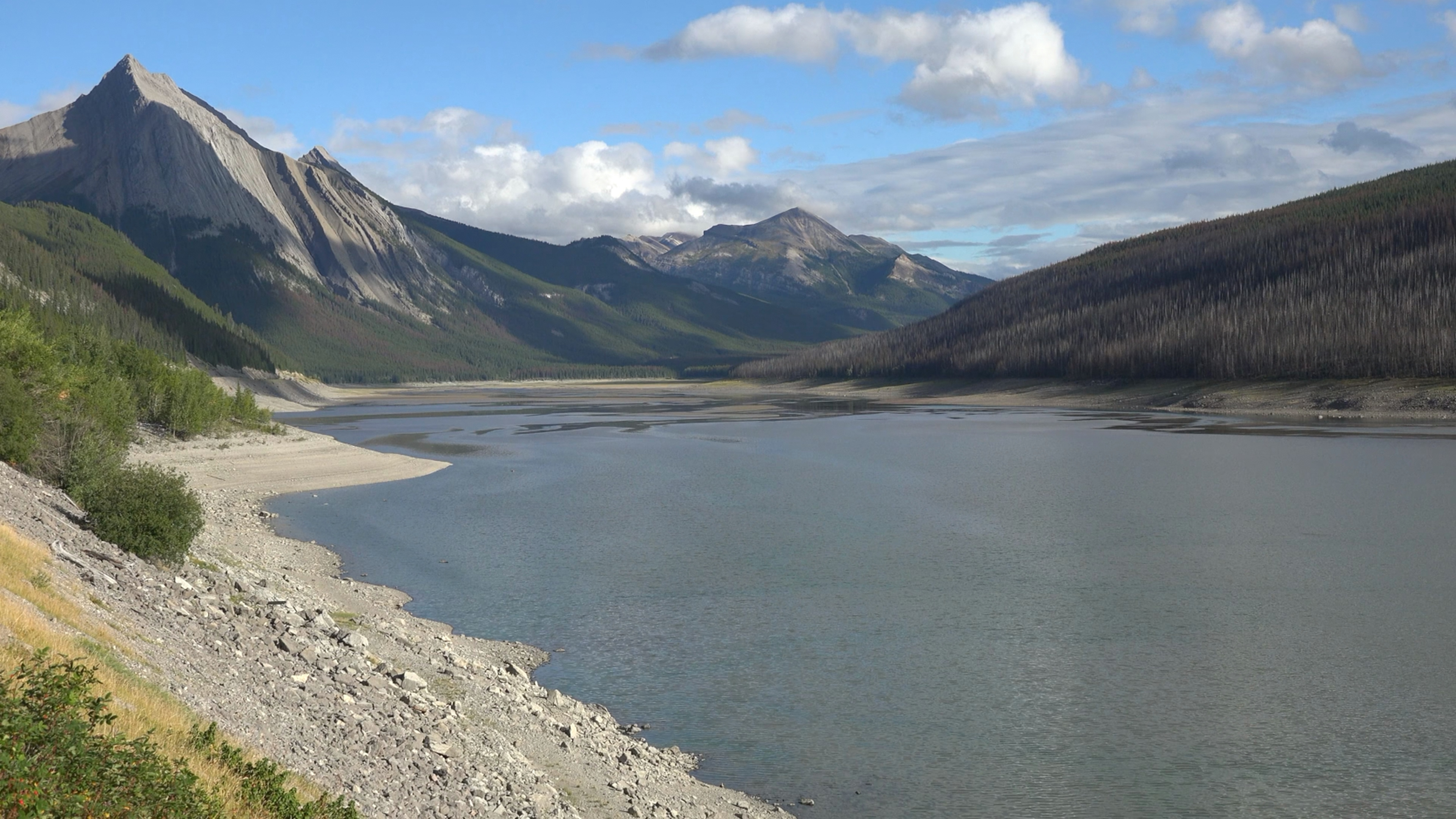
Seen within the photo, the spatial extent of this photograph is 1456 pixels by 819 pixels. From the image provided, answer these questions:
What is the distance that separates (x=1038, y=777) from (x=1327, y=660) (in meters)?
10.6

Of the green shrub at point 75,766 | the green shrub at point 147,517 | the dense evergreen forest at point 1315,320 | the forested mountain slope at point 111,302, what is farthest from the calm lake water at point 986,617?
the forested mountain slope at point 111,302

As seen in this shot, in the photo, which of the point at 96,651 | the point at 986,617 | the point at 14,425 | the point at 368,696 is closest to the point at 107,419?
the point at 14,425

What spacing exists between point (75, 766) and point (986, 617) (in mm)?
24195

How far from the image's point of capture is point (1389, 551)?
1524 inches

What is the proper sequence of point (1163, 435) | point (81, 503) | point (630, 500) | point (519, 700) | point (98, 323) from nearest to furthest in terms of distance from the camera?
point (519, 700) < point (81, 503) < point (630, 500) < point (1163, 435) < point (98, 323)

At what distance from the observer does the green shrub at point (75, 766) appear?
30.4ft

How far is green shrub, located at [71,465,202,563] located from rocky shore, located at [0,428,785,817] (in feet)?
1.72

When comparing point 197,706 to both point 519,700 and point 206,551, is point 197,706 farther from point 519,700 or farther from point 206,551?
point 206,551

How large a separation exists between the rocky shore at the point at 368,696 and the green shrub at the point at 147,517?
53 cm

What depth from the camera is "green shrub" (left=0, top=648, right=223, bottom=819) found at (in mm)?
9266

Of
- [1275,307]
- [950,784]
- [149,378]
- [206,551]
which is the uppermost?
[1275,307]

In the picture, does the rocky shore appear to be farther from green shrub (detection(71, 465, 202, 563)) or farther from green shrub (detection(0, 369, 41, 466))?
green shrub (detection(0, 369, 41, 466))

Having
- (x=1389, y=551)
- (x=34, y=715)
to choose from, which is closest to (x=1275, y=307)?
(x=1389, y=551)

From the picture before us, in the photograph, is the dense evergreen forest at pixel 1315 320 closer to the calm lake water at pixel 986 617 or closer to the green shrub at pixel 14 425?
the calm lake water at pixel 986 617
